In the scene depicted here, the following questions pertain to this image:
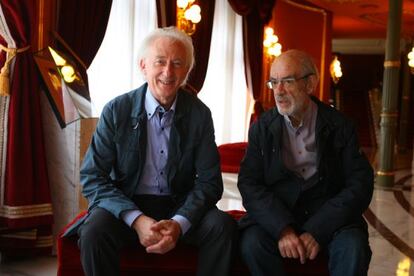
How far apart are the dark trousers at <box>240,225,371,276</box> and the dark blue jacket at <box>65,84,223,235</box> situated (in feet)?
0.84

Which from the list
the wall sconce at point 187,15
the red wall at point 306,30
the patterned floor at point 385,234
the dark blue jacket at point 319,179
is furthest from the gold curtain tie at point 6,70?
the red wall at point 306,30

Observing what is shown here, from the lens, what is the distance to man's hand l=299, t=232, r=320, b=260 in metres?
1.96

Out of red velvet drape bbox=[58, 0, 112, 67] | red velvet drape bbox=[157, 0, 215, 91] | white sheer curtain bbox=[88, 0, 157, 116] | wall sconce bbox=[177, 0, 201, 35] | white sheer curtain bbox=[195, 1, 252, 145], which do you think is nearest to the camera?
red velvet drape bbox=[58, 0, 112, 67]

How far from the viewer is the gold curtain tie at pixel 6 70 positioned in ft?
Answer: 9.97

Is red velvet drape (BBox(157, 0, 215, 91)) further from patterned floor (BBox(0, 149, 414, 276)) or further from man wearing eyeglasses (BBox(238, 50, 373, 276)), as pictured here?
man wearing eyeglasses (BBox(238, 50, 373, 276))

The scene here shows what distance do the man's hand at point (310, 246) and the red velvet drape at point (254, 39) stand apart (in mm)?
5843

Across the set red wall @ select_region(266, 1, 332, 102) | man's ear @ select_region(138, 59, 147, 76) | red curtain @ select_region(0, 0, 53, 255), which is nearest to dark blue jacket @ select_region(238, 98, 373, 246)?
man's ear @ select_region(138, 59, 147, 76)

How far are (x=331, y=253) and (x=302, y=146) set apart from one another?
0.51 meters

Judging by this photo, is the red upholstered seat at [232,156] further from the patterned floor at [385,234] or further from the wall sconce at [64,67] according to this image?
the wall sconce at [64,67]

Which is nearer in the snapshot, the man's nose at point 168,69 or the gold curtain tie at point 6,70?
the man's nose at point 168,69

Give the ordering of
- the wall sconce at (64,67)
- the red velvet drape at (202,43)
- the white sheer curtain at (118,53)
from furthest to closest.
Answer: the red velvet drape at (202,43)
the white sheer curtain at (118,53)
the wall sconce at (64,67)

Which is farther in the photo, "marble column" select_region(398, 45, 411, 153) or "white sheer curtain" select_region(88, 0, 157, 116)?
"marble column" select_region(398, 45, 411, 153)

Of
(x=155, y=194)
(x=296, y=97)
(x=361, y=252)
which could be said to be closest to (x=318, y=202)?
(x=361, y=252)

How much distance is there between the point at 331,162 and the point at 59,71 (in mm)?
2089
